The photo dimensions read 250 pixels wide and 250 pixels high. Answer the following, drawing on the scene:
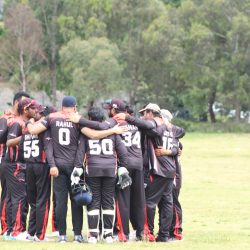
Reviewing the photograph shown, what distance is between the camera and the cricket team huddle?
12.9 m

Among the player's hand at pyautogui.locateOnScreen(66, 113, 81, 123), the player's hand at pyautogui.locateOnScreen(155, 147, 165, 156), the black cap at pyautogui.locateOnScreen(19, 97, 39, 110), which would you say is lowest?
the player's hand at pyautogui.locateOnScreen(155, 147, 165, 156)

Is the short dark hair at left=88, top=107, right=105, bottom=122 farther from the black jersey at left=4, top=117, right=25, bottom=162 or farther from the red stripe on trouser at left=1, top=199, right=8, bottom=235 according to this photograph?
the red stripe on trouser at left=1, top=199, right=8, bottom=235

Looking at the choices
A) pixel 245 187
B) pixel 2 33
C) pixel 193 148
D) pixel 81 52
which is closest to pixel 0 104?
pixel 2 33

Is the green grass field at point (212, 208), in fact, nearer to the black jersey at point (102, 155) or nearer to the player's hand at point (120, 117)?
the black jersey at point (102, 155)

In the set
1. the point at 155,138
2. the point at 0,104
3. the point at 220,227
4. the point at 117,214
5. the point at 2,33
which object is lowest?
the point at 0,104

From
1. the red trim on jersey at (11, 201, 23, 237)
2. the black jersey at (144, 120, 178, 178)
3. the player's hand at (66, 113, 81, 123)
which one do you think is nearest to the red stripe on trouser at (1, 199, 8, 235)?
the red trim on jersey at (11, 201, 23, 237)

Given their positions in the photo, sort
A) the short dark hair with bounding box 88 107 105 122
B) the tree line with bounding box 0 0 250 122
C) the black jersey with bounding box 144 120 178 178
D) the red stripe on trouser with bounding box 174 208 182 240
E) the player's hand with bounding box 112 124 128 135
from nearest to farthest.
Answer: the player's hand with bounding box 112 124 128 135 → the short dark hair with bounding box 88 107 105 122 → the black jersey with bounding box 144 120 178 178 → the red stripe on trouser with bounding box 174 208 182 240 → the tree line with bounding box 0 0 250 122

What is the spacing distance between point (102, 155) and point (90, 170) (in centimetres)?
30

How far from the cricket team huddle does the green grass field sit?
1.71 ft

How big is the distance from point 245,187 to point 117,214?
11048mm

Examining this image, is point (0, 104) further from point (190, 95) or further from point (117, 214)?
point (117, 214)

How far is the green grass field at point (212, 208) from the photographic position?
41.1 feet

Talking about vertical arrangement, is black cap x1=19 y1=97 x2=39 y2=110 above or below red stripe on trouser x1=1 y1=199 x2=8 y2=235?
above

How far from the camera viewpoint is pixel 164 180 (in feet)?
44.4
